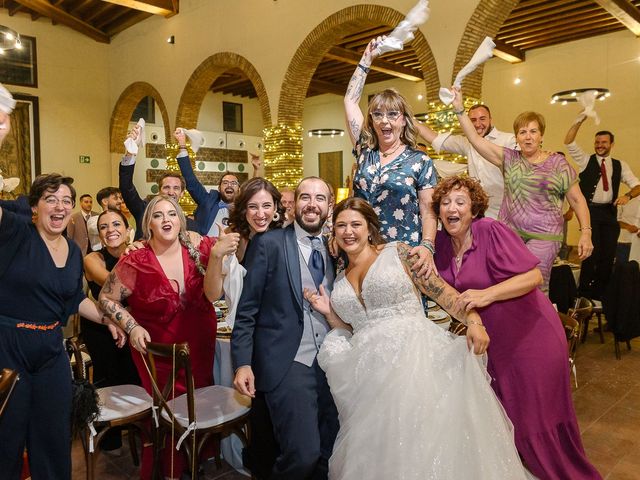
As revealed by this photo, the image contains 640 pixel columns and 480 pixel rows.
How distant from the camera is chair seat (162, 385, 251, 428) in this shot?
8.28 ft

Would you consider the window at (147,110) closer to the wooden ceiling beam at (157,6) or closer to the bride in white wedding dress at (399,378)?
the wooden ceiling beam at (157,6)

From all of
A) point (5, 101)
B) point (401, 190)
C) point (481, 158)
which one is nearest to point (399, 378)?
point (401, 190)

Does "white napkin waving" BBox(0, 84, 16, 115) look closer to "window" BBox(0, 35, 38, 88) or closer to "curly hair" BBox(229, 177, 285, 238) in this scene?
"curly hair" BBox(229, 177, 285, 238)

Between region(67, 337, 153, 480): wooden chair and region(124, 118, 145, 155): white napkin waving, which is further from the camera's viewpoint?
region(124, 118, 145, 155): white napkin waving

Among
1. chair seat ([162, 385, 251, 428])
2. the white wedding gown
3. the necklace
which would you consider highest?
the necklace

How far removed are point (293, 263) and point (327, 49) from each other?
6.44 m

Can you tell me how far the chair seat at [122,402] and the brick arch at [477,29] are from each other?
4.73 m

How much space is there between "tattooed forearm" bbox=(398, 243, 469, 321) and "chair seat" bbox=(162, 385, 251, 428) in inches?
43.0

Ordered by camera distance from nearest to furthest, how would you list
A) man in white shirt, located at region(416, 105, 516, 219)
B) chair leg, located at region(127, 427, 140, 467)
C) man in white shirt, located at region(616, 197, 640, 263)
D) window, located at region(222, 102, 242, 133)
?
chair leg, located at region(127, 427, 140, 467) < man in white shirt, located at region(416, 105, 516, 219) < man in white shirt, located at region(616, 197, 640, 263) < window, located at region(222, 102, 242, 133)

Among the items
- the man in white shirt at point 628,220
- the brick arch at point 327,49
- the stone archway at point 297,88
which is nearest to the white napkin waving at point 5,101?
the brick arch at point 327,49

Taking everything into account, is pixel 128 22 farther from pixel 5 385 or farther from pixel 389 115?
pixel 5 385

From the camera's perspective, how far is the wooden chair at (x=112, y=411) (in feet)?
8.42

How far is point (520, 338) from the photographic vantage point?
230 cm

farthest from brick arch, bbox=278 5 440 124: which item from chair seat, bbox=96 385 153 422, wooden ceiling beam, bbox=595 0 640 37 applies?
chair seat, bbox=96 385 153 422
